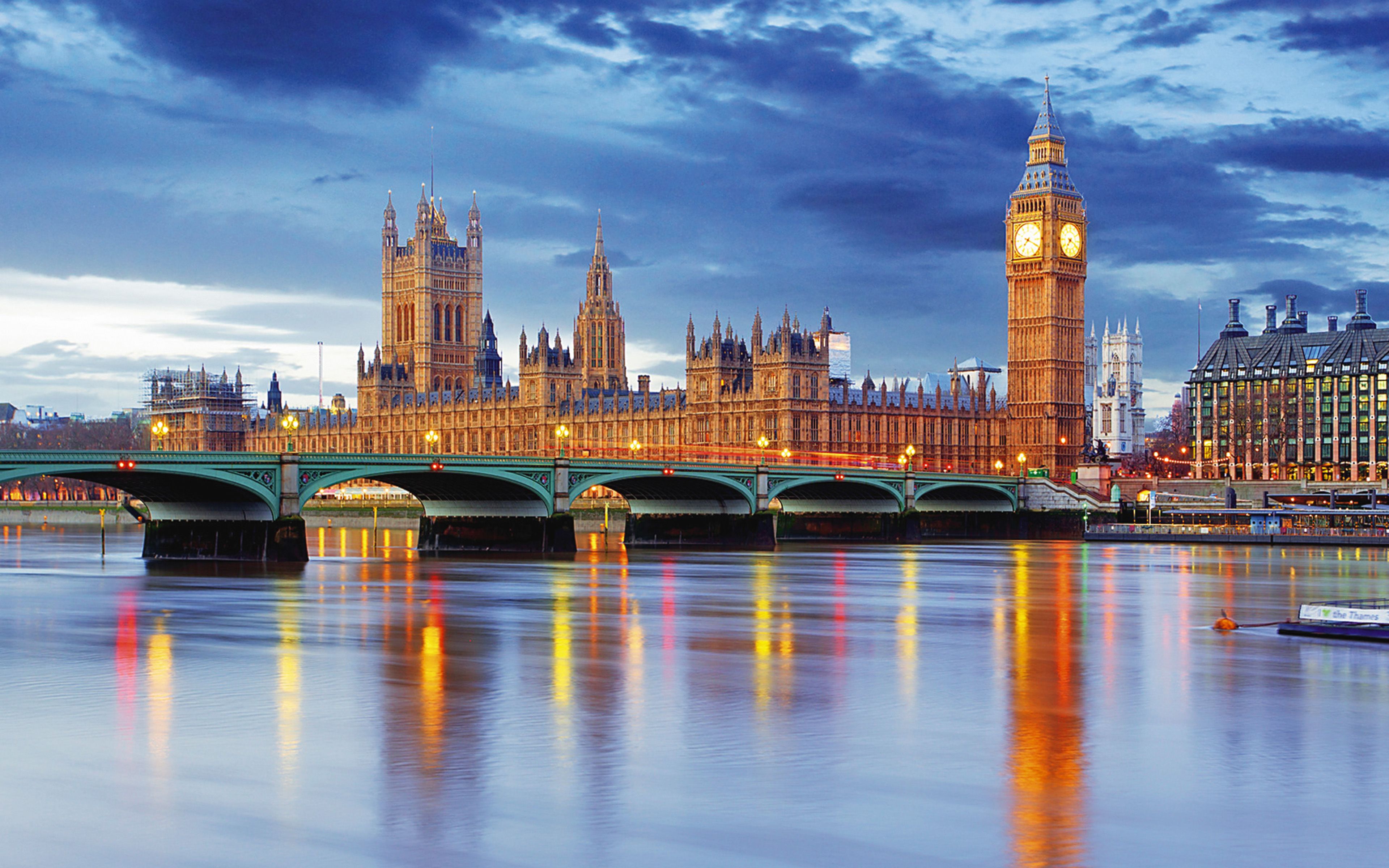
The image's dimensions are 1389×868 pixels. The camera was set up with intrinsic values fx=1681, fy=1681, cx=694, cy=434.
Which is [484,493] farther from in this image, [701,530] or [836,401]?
[836,401]

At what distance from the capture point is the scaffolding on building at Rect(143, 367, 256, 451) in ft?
615

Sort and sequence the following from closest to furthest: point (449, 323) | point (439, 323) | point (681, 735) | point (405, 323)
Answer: point (681, 735), point (439, 323), point (449, 323), point (405, 323)

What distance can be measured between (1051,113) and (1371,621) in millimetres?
108924

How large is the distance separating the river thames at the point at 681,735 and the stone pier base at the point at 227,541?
20.9 m

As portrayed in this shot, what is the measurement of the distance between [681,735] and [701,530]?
67061 mm

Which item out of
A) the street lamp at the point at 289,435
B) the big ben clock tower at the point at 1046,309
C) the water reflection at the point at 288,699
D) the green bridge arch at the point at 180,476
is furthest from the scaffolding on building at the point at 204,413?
the water reflection at the point at 288,699

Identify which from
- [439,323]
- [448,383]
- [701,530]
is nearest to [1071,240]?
[701,530]

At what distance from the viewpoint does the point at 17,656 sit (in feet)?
98.9

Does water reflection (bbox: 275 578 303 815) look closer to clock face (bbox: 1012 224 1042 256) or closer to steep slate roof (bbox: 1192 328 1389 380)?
clock face (bbox: 1012 224 1042 256)

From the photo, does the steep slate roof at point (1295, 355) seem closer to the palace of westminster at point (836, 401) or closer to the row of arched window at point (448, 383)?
the palace of westminster at point (836, 401)

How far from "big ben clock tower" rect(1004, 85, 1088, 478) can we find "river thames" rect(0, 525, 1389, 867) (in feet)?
292

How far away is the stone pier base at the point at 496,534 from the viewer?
74.9m

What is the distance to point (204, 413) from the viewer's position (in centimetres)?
18738

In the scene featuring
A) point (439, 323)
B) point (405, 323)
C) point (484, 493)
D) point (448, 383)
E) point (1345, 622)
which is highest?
point (405, 323)
